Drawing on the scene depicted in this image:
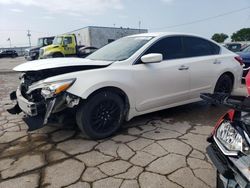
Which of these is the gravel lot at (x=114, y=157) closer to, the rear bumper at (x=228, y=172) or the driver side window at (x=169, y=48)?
the rear bumper at (x=228, y=172)

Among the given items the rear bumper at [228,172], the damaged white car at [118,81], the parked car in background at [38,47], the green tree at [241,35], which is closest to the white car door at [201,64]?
the damaged white car at [118,81]

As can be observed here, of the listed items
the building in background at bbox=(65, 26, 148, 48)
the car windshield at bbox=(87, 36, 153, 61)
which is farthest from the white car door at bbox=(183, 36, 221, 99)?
the building in background at bbox=(65, 26, 148, 48)

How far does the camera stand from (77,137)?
3762 millimetres

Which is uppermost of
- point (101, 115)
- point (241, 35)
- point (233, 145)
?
point (241, 35)

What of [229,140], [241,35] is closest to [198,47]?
[229,140]

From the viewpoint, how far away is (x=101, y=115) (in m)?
3.56

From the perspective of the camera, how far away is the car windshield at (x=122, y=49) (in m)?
4.02

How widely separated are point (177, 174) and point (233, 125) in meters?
1.16

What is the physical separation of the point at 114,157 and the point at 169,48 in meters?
2.23

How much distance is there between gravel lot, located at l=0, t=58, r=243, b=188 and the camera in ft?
8.66

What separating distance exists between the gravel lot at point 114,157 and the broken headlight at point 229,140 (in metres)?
0.84

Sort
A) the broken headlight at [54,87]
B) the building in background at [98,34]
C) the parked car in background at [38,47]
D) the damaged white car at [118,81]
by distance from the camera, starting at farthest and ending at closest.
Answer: the building in background at [98,34], the parked car in background at [38,47], the damaged white car at [118,81], the broken headlight at [54,87]

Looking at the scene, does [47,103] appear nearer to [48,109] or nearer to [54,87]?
[48,109]

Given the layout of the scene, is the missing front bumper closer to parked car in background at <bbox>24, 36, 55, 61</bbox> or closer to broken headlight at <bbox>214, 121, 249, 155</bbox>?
broken headlight at <bbox>214, 121, 249, 155</bbox>
